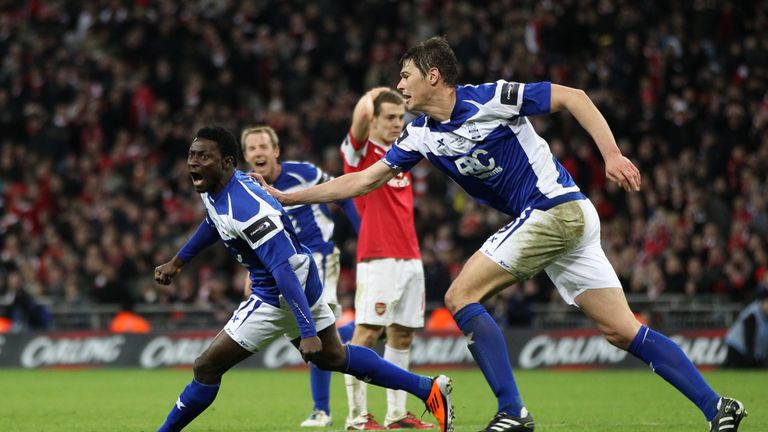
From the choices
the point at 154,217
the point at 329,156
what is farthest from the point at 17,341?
the point at 329,156

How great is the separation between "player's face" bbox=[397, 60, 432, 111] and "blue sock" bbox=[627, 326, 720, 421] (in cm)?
200

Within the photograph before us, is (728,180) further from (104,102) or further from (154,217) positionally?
(104,102)

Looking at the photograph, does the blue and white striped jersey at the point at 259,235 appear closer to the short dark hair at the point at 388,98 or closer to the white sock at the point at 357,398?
the white sock at the point at 357,398

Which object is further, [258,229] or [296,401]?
[296,401]

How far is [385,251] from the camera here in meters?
9.84

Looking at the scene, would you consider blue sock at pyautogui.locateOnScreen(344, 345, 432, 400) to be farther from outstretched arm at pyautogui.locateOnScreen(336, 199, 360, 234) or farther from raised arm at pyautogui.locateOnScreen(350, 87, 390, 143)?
outstretched arm at pyautogui.locateOnScreen(336, 199, 360, 234)

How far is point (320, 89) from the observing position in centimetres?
2347

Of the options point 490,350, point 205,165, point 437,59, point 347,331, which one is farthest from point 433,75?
point 347,331

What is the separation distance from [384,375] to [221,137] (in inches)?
75.2

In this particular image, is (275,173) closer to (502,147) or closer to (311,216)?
(311,216)

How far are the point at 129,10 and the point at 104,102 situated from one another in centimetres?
268

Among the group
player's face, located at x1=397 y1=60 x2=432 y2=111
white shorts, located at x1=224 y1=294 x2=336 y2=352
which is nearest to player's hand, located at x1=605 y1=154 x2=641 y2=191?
player's face, located at x1=397 y1=60 x2=432 y2=111

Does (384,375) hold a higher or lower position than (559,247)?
lower

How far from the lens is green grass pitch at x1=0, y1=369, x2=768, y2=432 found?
9680 mm
